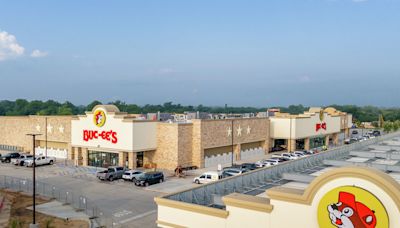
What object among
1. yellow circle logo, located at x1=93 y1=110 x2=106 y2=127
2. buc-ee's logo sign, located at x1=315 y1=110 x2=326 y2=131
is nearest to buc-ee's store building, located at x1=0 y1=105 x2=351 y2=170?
yellow circle logo, located at x1=93 y1=110 x2=106 y2=127

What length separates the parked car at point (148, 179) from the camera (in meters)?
42.0

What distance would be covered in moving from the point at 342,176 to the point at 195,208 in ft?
19.9

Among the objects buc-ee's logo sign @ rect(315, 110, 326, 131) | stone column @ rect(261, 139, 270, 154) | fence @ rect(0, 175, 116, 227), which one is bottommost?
fence @ rect(0, 175, 116, 227)

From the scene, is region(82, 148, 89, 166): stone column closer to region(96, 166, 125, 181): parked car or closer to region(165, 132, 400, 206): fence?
region(96, 166, 125, 181): parked car

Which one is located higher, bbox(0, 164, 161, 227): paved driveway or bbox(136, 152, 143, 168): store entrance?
bbox(136, 152, 143, 168): store entrance

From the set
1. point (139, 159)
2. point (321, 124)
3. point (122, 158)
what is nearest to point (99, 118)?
point (122, 158)

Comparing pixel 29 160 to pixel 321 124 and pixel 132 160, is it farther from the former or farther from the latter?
pixel 321 124

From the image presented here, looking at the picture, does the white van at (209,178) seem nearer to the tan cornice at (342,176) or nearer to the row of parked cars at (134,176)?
the row of parked cars at (134,176)

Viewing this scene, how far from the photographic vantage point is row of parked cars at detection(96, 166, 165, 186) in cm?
4215

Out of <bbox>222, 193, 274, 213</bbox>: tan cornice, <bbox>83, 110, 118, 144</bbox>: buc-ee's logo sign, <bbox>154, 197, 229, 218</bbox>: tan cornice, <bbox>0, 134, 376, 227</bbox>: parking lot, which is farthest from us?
<bbox>83, 110, 118, 144</bbox>: buc-ee's logo sign

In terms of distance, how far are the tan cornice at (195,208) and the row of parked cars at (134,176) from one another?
25548 mm

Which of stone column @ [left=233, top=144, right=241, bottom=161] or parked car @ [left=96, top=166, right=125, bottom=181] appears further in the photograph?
stone column @ [left=233, top=144, right=241, bottom=161]

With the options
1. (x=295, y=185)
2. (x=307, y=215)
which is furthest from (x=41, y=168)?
(x=307, y=215)

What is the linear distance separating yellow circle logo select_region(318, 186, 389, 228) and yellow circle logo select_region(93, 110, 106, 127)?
42.7 meters
